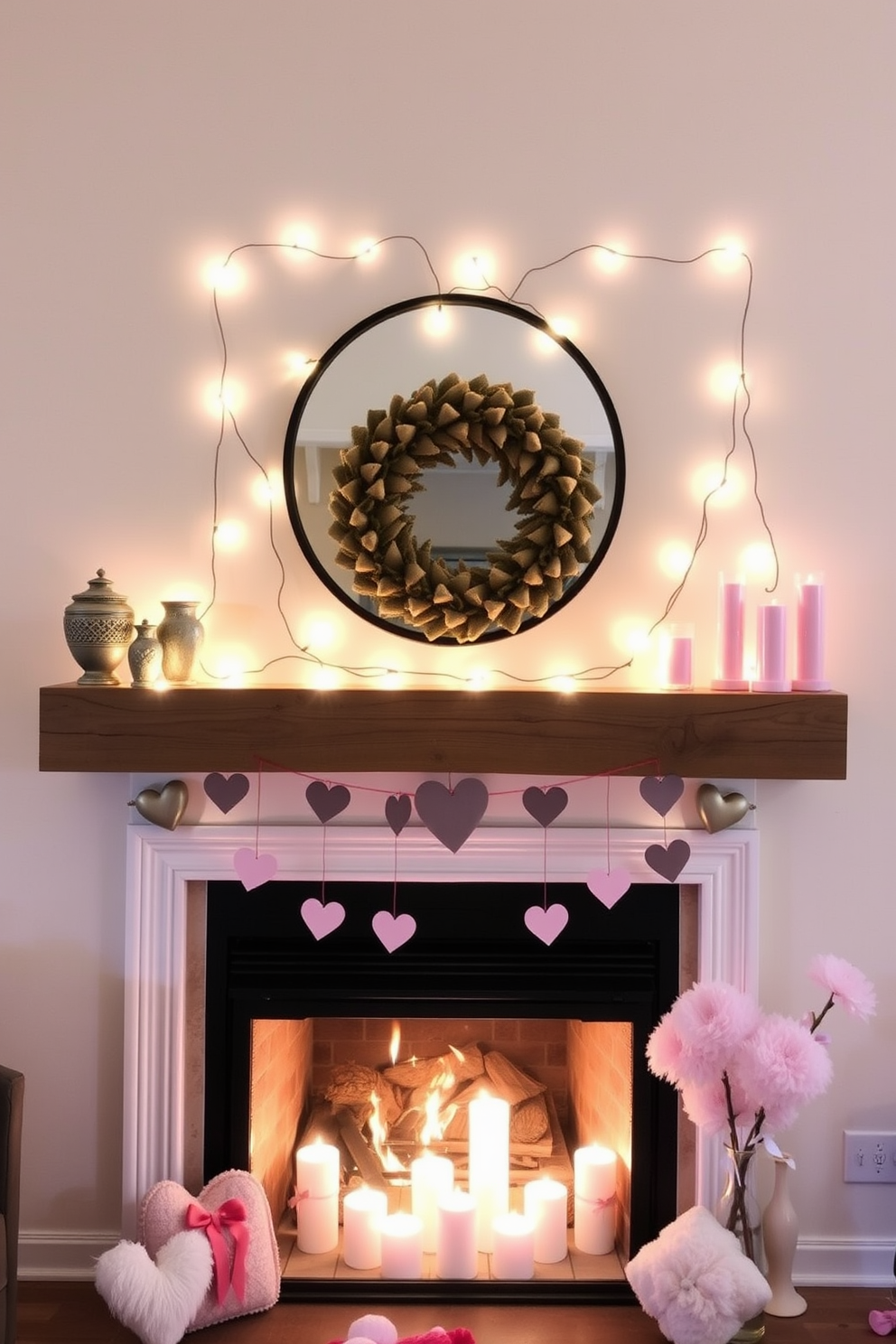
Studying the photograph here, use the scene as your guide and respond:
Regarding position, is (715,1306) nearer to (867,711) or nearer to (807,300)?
(867,711)

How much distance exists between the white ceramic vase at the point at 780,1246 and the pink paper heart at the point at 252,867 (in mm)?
1101

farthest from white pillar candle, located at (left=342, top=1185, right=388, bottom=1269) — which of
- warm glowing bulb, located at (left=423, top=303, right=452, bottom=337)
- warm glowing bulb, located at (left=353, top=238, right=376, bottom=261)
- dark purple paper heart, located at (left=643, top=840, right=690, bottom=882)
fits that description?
warm glowing bulb, located at (left=353, top=238, right=376, bottom=261)

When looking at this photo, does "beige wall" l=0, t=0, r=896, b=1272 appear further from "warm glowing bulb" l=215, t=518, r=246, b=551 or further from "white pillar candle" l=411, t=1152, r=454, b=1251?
"white pillar candle" l=411, t=1152, r=454, b=1251

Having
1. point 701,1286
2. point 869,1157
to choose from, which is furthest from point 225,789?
point 869,1157

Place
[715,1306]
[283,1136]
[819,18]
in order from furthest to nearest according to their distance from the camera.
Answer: [283,1136] < [819,18] < [715,1306]

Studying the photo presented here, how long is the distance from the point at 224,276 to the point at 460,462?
59 cm

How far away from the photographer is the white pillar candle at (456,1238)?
86.0 inches

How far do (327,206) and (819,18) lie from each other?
3.33 ft

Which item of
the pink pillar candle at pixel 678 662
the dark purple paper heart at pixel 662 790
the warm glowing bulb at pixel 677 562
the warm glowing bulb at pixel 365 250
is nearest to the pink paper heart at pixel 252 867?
the dark purple paper heart at pixel 662 790

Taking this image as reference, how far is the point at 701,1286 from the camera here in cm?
190

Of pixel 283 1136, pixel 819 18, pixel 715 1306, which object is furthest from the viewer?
pixel 283 1136

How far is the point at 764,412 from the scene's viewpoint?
2.24 meters

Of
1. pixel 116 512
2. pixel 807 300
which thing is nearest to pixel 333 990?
pixel 116 512

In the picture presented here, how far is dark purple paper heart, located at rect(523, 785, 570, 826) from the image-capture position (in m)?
2.15
